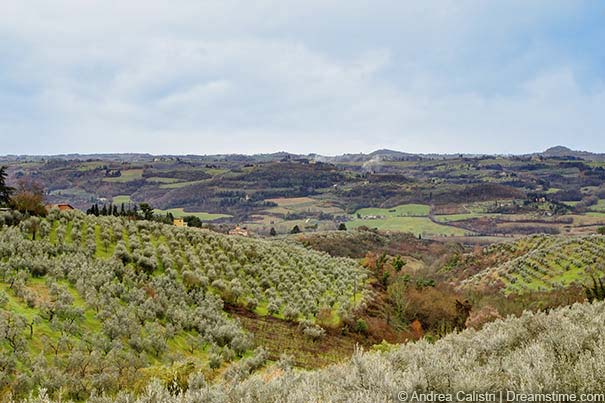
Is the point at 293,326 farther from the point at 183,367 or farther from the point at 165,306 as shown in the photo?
the point at 183,367

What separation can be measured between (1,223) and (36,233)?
2.23 metres

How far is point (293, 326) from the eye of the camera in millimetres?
23562

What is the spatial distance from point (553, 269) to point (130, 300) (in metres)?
53.6

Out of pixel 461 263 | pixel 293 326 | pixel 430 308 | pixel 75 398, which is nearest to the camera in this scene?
pixel 75 398

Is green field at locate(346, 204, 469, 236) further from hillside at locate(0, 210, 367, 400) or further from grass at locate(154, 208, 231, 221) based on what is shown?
hillside at locate(0, 210, 367, 400)

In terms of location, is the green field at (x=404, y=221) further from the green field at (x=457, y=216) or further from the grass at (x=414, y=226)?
the green field at (x=457, y=216)

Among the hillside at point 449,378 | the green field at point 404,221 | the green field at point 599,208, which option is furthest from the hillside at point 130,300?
the green field at point 599,208

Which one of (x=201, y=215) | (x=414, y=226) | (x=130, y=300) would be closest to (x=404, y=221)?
(x=414, y=226)

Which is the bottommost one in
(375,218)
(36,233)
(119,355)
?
(375,218)

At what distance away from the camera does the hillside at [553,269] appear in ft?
160

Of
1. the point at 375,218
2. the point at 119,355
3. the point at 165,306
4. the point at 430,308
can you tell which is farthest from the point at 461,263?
the point at 375,218

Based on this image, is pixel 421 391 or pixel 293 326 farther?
pixel 293 326

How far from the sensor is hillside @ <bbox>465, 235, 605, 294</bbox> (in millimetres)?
48875

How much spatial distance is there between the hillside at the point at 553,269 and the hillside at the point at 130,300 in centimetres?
2655
